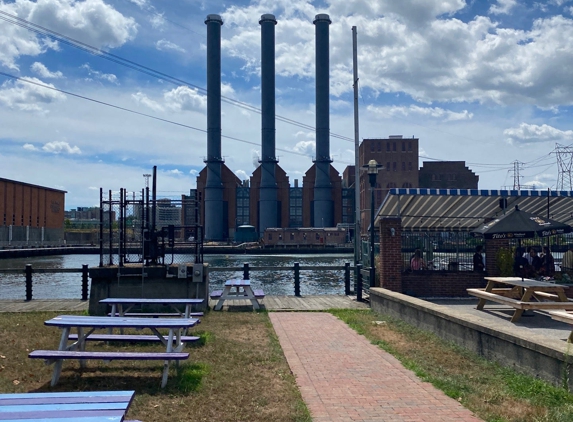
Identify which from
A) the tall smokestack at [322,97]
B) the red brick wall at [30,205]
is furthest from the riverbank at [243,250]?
the tall smokestack at [322,97]

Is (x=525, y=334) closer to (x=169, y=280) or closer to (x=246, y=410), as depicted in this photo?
(x=246, y=410)

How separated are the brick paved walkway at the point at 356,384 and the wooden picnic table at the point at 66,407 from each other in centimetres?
227

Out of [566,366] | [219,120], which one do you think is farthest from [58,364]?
[219,120]

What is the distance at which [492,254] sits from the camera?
53.6 feet

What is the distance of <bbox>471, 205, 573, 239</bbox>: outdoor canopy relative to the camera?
13859mm

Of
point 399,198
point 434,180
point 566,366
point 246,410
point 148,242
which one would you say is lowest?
point 246,410

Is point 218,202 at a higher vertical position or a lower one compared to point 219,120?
lower

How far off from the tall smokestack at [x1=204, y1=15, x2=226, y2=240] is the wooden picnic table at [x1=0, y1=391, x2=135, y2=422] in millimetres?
81010

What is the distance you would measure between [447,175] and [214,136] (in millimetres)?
47849

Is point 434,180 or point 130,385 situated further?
point 434,180

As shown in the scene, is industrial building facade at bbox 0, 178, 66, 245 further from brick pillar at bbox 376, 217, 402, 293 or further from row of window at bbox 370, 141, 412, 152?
brick pillar at bbox 376, 217, 402, 293

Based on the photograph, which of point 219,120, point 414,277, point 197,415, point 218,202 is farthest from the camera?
point 218,202

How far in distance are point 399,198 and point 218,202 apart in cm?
7669

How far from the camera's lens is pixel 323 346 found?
9.45m
